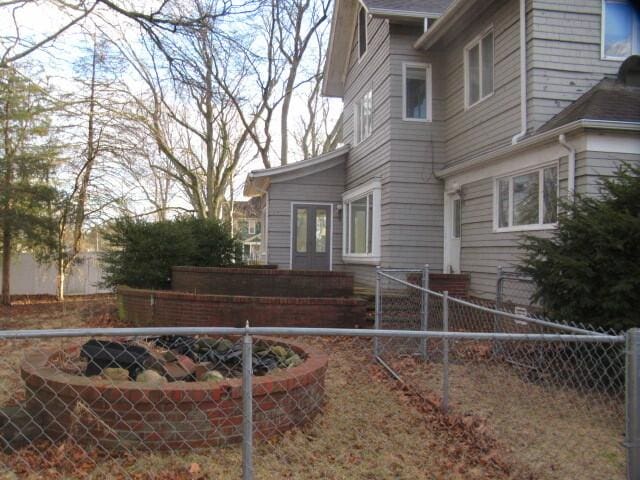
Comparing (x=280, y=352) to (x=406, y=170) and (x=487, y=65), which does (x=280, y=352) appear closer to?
(x=406, y=170)

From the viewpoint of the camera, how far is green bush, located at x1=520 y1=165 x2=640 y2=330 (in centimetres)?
546

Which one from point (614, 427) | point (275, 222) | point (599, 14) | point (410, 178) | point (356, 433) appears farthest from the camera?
point (275, 222)

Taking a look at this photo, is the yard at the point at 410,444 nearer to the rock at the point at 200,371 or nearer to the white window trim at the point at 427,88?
the rock at the point at 200,371

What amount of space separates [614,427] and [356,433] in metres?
2.36

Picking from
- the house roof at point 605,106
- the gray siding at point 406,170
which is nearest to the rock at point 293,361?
the house roof at point 605,106

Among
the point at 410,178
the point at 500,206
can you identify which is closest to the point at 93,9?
the point at 410,178

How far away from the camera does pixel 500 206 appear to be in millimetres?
9859

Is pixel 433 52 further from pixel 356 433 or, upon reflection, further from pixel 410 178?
pixel 356 433

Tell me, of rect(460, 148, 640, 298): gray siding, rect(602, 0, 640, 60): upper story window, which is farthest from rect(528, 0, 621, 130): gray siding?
rect(460, 148, 640, 298): gray siding

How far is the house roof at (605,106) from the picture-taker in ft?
25.2

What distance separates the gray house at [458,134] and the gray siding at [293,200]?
3 cm

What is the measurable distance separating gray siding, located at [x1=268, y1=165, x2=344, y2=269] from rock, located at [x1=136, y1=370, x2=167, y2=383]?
11.4m

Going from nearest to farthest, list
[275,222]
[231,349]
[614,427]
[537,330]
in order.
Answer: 1. [614,427]
2. [231,349]
3. [537,330]
4. [275,222]

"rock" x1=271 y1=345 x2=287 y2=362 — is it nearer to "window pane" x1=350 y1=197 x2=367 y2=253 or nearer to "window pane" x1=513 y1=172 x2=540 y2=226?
"window pane" x1=513 y1=172 x2=540 y2=226
